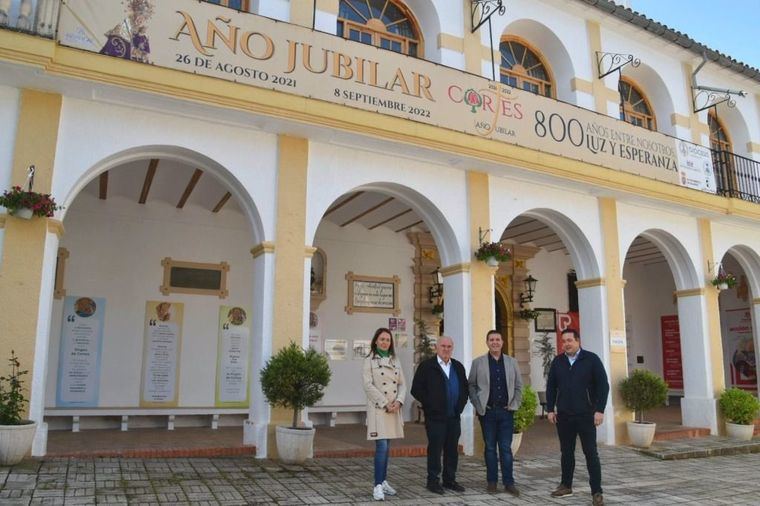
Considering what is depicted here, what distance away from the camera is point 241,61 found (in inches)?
315

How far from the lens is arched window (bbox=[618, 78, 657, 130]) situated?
12.8 metres

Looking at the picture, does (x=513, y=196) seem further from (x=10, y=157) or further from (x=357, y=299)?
(x=10, y=157)

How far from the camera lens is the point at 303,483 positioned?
21.3 ft

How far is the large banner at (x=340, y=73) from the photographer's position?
7465 mm

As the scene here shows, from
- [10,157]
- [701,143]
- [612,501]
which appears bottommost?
[612,501]

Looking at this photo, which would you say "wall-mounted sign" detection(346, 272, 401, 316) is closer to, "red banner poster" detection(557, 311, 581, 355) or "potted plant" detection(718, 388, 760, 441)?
"red banner poster" detection(557, 311, 581, 355)

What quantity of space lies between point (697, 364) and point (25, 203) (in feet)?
38.2

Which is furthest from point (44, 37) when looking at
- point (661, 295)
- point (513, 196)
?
point (661, 295)

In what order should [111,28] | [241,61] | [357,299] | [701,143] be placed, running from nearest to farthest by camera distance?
[111,28], [241,61], [357,299], [701,143]

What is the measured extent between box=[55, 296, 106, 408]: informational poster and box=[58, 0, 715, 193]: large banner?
15.2 ft

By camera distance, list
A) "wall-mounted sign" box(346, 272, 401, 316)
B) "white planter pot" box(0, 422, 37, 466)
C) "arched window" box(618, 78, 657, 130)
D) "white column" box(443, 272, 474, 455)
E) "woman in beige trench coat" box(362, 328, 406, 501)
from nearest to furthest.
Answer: "woman in beige trench coat" box(362, 328, 406, 501) → "white planter pot" box(0, 422, 37, 466) → "white column" box(443, 272, 474, 455) → "wall-mounted sign" box(346, 272, 401, 316) → "arched window" box(618, 78, 657, 130)

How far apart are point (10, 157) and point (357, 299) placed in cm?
674

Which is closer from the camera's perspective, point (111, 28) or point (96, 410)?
point (111, 28)

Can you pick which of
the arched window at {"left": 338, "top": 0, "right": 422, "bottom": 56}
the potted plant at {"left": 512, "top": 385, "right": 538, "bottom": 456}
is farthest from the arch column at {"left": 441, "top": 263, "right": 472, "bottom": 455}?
the arched window at {"left": 338, "top": 0, "right": 422, "bottom": 56}
